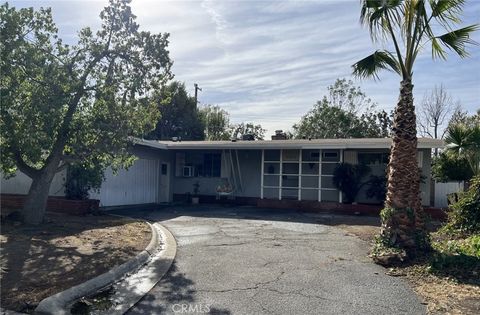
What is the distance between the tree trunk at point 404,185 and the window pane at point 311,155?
10610 millimetres

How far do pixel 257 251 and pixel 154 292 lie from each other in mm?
3234

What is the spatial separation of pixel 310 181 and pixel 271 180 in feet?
6.36

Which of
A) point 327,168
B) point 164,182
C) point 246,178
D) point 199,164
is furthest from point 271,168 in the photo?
point 164,182

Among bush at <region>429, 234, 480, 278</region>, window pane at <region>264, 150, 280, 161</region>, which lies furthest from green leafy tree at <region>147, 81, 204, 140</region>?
bush at <region>429, 234, 480, 278</region>

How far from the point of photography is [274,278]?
6.55m

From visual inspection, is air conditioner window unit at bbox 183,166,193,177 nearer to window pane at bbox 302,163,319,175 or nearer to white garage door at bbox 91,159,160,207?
white garage door at bbox 91,159,160,207

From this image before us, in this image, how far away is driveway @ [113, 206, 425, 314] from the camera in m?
5.28

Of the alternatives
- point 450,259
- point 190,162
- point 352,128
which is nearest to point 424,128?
point 352,128

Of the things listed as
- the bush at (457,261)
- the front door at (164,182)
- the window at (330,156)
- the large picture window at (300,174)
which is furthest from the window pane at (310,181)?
the bush at (457,261)

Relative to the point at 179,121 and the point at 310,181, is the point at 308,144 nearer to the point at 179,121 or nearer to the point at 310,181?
the point at 310,181

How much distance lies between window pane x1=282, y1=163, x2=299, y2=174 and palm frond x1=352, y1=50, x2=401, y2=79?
10.3 metres

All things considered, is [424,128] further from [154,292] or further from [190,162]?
[154,292]

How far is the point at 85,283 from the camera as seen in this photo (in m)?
5.71

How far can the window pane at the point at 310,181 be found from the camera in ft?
63.3
